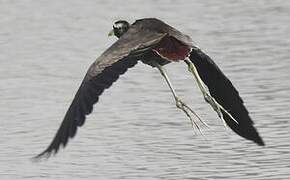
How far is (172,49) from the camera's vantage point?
21.8 feet

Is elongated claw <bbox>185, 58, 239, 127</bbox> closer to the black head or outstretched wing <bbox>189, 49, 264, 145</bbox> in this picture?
outstretched wing <bbox>189, 49, 264, 145</bbox>

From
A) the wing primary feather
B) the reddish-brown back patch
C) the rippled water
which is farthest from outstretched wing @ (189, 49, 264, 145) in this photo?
the rippled water

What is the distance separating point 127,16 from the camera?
13641 mm

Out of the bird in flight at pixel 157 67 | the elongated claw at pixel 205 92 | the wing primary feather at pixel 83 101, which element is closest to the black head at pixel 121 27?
the bird in flight at pixel 157 67

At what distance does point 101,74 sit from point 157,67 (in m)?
0.77

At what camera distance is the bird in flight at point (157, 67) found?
5.92 metres

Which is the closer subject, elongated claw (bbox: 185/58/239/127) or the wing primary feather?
the wing primary feather

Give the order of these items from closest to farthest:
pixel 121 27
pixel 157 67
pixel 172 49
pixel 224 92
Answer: pixel 172 49, pixel 157 67, pixel 224 92, pixel 121 27

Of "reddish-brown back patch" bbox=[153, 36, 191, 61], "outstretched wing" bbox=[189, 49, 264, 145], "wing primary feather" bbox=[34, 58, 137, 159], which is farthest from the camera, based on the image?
"outstretched wing" bbox=[189, 49, 264, 145]

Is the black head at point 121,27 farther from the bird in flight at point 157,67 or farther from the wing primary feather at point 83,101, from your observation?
the wing primary feather at point 83,101

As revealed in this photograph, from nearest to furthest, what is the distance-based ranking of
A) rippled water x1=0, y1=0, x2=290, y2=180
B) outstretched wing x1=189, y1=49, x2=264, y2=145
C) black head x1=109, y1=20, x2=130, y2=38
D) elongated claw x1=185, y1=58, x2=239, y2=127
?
elongated claw x1=185, y1=58, x2=239, y2=127 → outstretched wing x1=189, y1=49, x2=264, y2=145 → black head x1=109, y1=20, x2=130, y2=38 → rippled water x1=0, y1=0, x2=290, y2=180

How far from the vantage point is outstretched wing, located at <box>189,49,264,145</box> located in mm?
6969

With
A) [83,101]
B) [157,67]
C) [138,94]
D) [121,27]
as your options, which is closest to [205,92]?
[157,67]

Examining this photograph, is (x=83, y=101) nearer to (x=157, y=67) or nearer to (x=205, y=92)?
(x=157, y=67)
